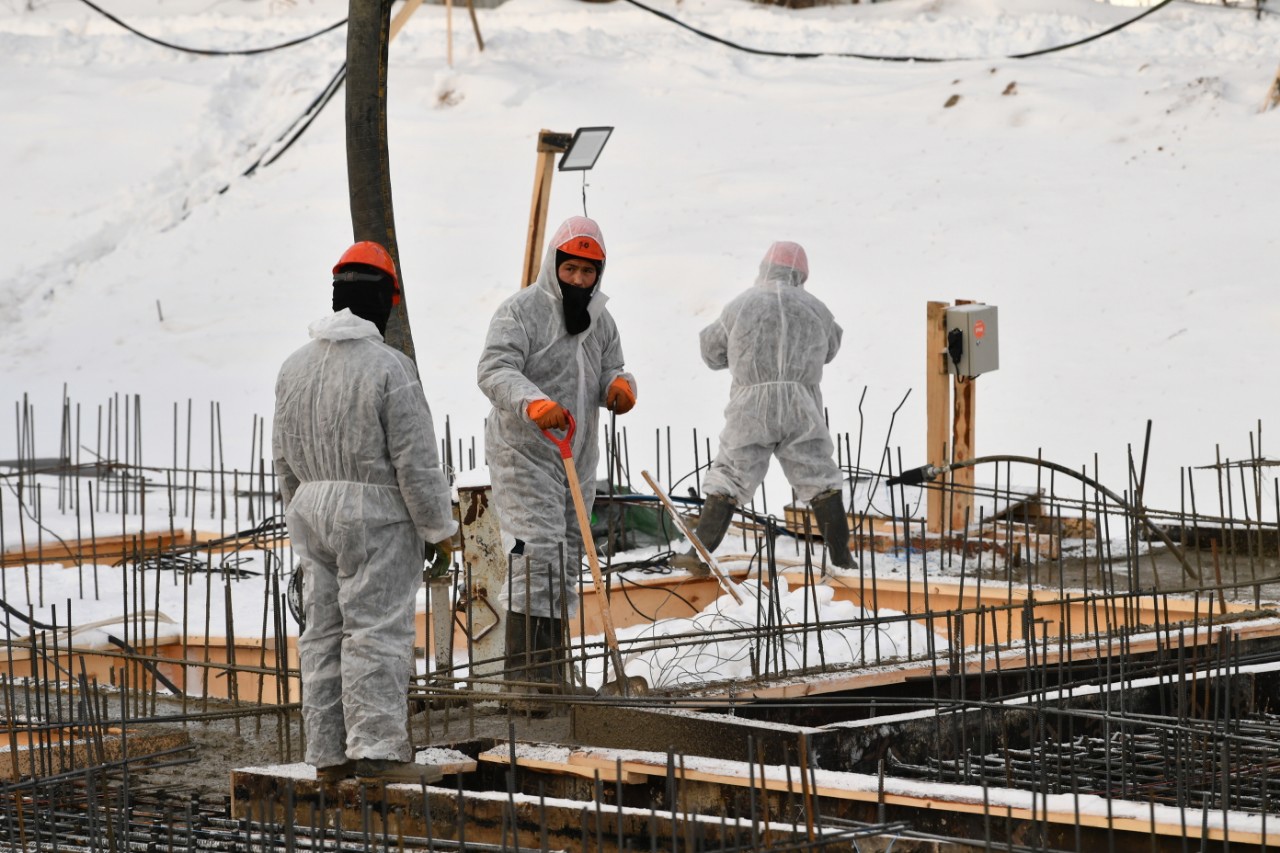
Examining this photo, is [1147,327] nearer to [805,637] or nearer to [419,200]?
[419,200]

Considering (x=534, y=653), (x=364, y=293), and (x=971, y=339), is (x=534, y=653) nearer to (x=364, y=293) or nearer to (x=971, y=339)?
(x=364, y=293)

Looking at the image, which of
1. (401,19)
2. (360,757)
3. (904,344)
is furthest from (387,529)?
(904,344)

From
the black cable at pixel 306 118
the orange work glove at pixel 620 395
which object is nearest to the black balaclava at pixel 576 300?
the orange work glove at pixel 620 395

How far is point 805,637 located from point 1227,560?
3.61 meters

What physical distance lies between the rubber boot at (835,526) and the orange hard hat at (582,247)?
8.71 feet

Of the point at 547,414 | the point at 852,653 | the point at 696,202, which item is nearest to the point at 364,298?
the point at 547,414

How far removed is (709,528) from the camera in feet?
27.9

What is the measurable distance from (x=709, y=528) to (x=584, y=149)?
196 cm

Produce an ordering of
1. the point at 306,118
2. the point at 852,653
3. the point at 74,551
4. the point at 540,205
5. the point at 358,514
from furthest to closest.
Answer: the point at 306,118, the point at 74,551, the point at 540,205, the point at 852,653, the point at 358,514

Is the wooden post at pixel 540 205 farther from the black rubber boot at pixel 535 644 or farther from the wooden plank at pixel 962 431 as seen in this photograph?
the black rubber boot at pixel 535 644

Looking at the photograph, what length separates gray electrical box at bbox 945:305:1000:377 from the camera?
9.36 m

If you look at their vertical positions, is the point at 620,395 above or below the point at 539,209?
below

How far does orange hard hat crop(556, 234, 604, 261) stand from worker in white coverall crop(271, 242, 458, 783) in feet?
4.62

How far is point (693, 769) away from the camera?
470cm
